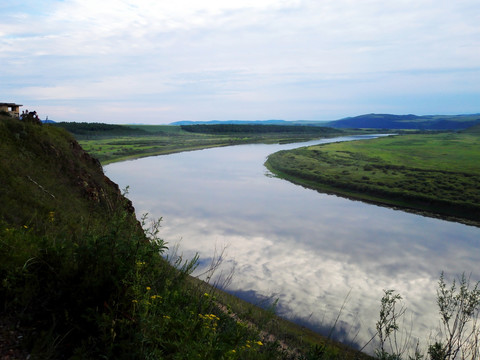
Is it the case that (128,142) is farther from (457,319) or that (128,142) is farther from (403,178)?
(457,319)

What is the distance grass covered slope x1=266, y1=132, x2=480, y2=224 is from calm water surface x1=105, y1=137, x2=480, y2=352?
363 cm

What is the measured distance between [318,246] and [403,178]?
29551 mm

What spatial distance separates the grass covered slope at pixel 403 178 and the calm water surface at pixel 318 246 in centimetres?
363

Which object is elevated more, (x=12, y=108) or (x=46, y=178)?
(x=12, y=108)

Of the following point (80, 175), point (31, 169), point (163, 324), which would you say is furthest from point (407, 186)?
point (163, 324)

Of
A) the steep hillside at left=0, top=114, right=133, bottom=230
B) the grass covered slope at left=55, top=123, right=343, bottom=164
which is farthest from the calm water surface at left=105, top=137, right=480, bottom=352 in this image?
the grass covered slope at left=55, top=123, right=343, bottom=164

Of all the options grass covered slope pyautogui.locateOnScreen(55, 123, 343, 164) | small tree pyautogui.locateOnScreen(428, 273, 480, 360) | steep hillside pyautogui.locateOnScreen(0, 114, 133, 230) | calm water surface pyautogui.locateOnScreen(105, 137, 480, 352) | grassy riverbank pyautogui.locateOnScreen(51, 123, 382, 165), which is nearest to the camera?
small tree pyautogui.locateOnScreen(428, 273, 480, 360)

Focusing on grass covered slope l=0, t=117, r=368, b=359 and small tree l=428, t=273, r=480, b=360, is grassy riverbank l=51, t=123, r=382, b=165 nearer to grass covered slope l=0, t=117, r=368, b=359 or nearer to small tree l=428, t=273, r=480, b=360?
grass covered slope l=0, t=117, r=368, b=359

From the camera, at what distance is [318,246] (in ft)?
84.0

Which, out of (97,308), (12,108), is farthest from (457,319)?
(12,108)

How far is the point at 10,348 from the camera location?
4.23 meters

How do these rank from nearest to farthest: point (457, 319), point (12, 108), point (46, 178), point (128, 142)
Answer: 1. point (457, 319)
2. point (46, 178)
3. point (12, 108)
4. point (128, 142)

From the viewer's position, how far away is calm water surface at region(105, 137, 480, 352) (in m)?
17.5

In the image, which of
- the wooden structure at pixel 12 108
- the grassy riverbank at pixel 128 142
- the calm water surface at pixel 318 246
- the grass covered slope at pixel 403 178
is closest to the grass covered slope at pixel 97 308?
the calm water surface at pixel 318 246
